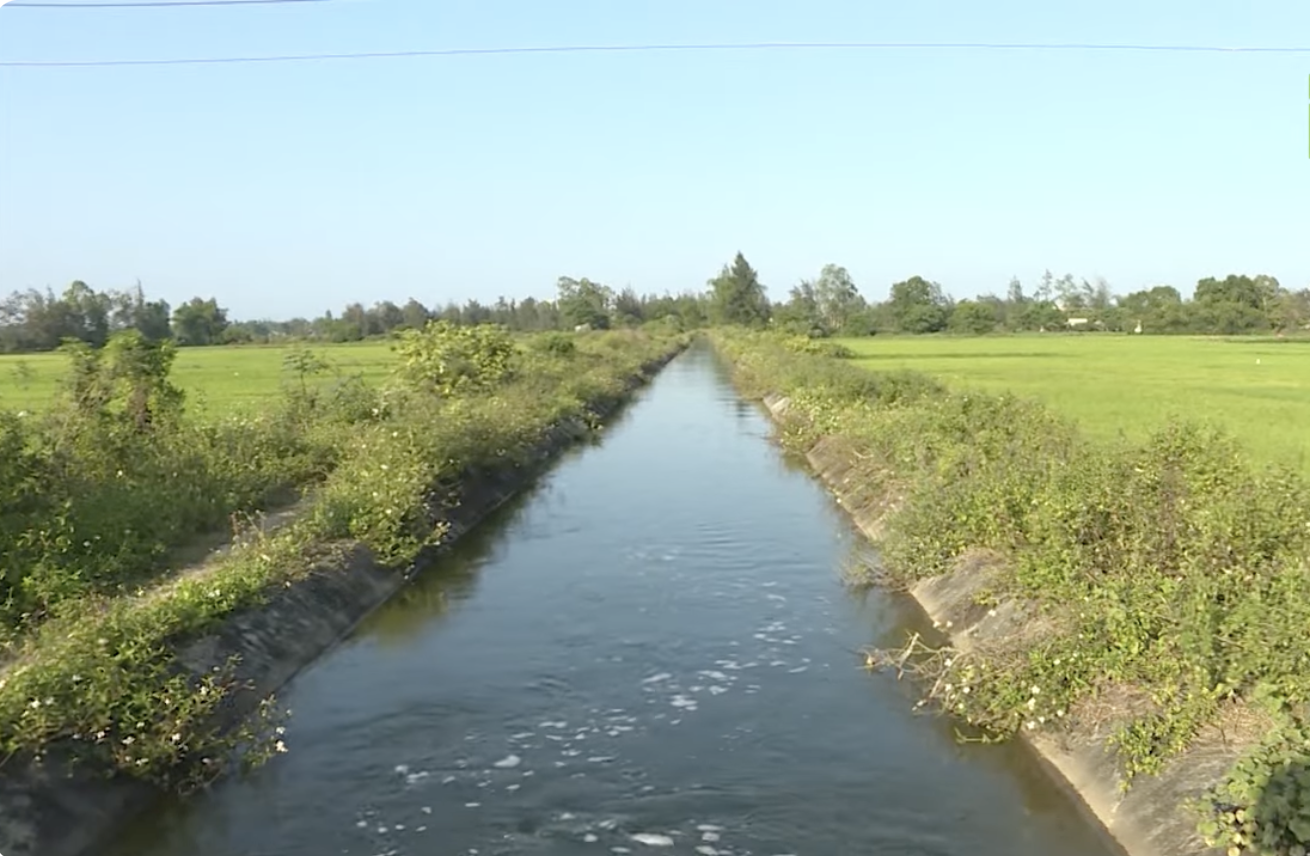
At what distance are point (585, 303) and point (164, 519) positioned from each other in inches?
4251

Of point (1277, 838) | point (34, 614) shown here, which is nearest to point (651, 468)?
point (34, 614)

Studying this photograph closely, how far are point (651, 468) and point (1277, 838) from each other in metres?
17.4

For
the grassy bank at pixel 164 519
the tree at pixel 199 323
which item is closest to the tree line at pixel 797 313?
the tree at pixel 199 323

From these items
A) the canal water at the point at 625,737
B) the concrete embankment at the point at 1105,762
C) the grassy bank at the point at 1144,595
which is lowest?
the canal water at the point at 625,737

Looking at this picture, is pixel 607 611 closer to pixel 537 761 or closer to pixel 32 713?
pixel 537 761

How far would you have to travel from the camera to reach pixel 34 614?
8805 millimetres

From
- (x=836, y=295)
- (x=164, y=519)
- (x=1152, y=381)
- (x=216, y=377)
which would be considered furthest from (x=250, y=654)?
(x=836, y=295)

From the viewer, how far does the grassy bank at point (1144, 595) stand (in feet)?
19.1

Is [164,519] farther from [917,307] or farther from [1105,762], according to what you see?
[917,307]

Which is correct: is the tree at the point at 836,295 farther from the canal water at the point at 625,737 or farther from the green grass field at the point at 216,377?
the canal water at the point at 625,737

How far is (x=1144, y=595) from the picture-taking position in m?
7.39

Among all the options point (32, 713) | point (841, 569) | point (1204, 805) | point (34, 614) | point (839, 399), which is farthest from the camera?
point (839, 399)

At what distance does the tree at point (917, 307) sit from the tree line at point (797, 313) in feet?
0.40

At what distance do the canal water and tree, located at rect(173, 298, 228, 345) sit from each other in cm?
8384
